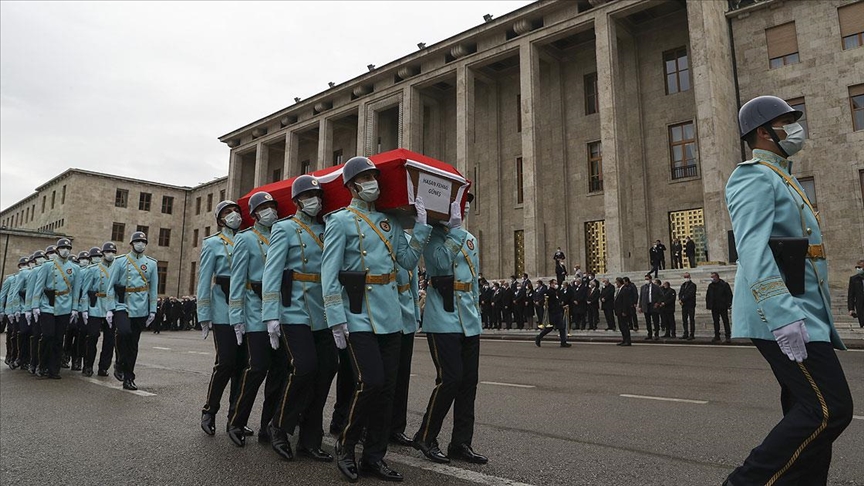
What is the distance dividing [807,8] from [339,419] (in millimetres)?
29545

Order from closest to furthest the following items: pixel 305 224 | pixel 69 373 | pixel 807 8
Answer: pixel 305 224 < pixel 69 373 < pixel 807 8

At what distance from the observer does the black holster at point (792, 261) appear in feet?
9.19

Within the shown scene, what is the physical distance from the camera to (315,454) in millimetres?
4555

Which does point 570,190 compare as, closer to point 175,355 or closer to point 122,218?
point 175,355

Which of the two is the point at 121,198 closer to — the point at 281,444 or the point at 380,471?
the point at 281,444

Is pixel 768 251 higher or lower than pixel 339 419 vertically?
higher

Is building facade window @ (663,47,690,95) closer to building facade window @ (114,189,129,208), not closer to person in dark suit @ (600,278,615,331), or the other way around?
person in dark suit @ (600,278,615,331)

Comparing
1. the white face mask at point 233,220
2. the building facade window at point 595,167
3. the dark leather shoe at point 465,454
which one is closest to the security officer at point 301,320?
the dark leather shoe at point 465,454

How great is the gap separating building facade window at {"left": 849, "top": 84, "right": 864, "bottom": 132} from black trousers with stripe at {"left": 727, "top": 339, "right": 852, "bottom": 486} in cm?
2712

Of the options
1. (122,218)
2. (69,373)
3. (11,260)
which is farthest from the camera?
(122,218)

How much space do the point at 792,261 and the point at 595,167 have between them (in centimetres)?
3001

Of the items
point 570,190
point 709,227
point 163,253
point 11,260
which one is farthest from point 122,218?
point 709,227

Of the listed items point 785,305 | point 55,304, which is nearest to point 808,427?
point 785,305

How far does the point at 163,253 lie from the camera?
5862 centimetres
